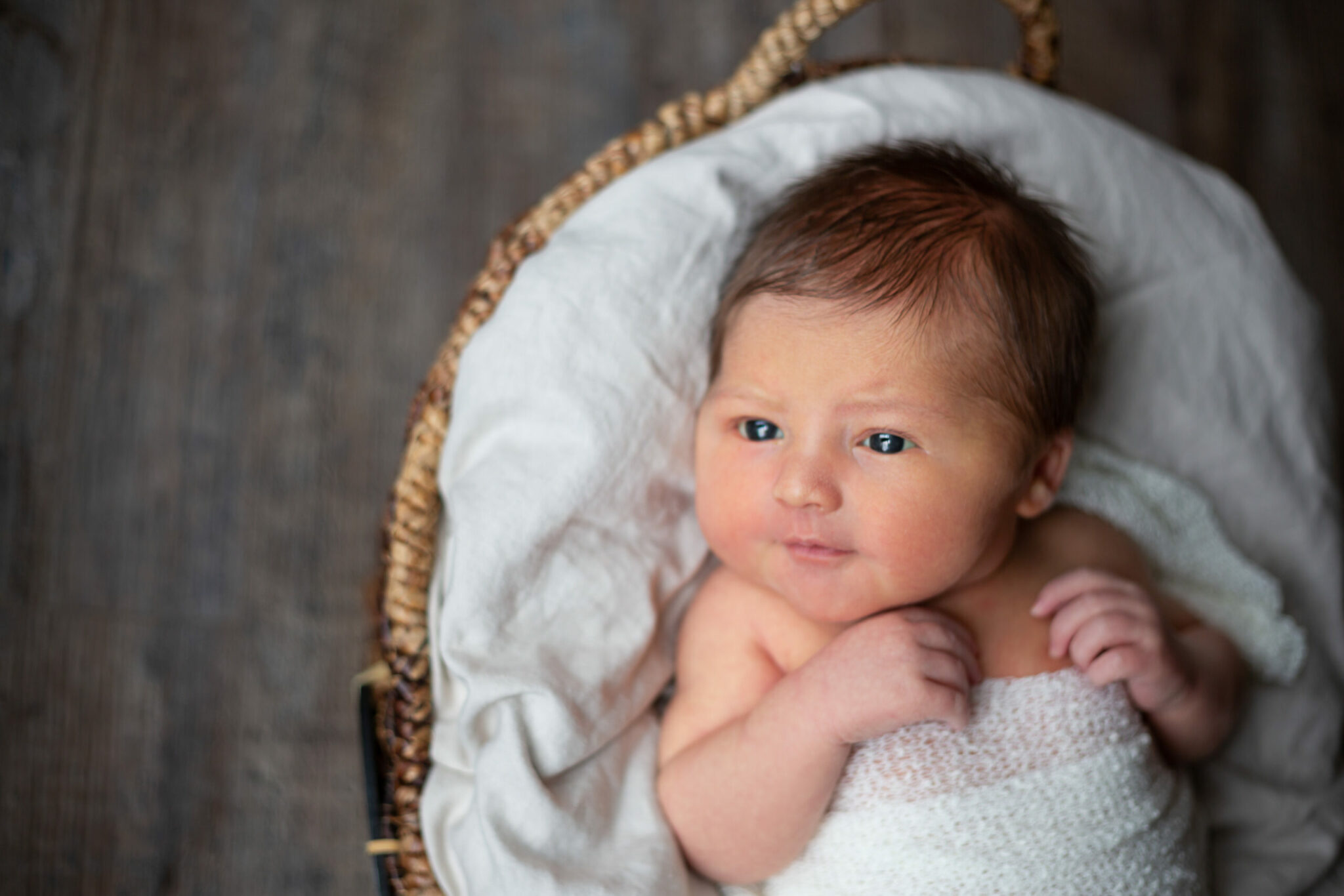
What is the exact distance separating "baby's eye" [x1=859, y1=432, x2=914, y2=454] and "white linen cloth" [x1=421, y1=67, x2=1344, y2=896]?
0.23 m

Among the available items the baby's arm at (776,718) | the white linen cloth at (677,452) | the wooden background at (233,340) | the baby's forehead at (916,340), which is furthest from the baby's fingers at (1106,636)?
the wooden background at (233,340)

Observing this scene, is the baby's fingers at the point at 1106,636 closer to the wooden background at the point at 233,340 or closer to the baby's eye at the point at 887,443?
the baby's eye at the point at 887,443

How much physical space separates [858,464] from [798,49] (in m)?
0.50

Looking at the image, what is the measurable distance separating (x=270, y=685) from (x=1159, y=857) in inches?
42.6

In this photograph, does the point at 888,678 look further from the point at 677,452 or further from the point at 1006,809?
the point at 677,452

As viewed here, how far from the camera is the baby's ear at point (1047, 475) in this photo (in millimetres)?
945

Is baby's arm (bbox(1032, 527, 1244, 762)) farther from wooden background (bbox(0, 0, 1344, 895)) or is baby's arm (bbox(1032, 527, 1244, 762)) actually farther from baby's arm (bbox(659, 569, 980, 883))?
wooden background (bbox(0, 0, 1344, 895))

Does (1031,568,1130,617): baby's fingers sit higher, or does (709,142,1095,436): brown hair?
(709,142,1095,436): brown hair

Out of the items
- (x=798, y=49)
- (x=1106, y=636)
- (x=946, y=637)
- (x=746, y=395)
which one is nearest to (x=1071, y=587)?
(x=1106, y=636)

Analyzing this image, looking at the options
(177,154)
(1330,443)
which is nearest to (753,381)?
(1330,443)

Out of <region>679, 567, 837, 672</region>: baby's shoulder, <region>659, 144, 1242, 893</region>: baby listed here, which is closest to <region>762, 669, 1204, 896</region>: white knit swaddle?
<region>659, 144, 1242, 893</region>: baby

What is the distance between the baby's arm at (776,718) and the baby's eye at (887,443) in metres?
0.15

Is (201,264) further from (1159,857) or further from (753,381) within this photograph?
(1159,857)

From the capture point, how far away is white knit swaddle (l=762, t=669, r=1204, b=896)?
0.87m
